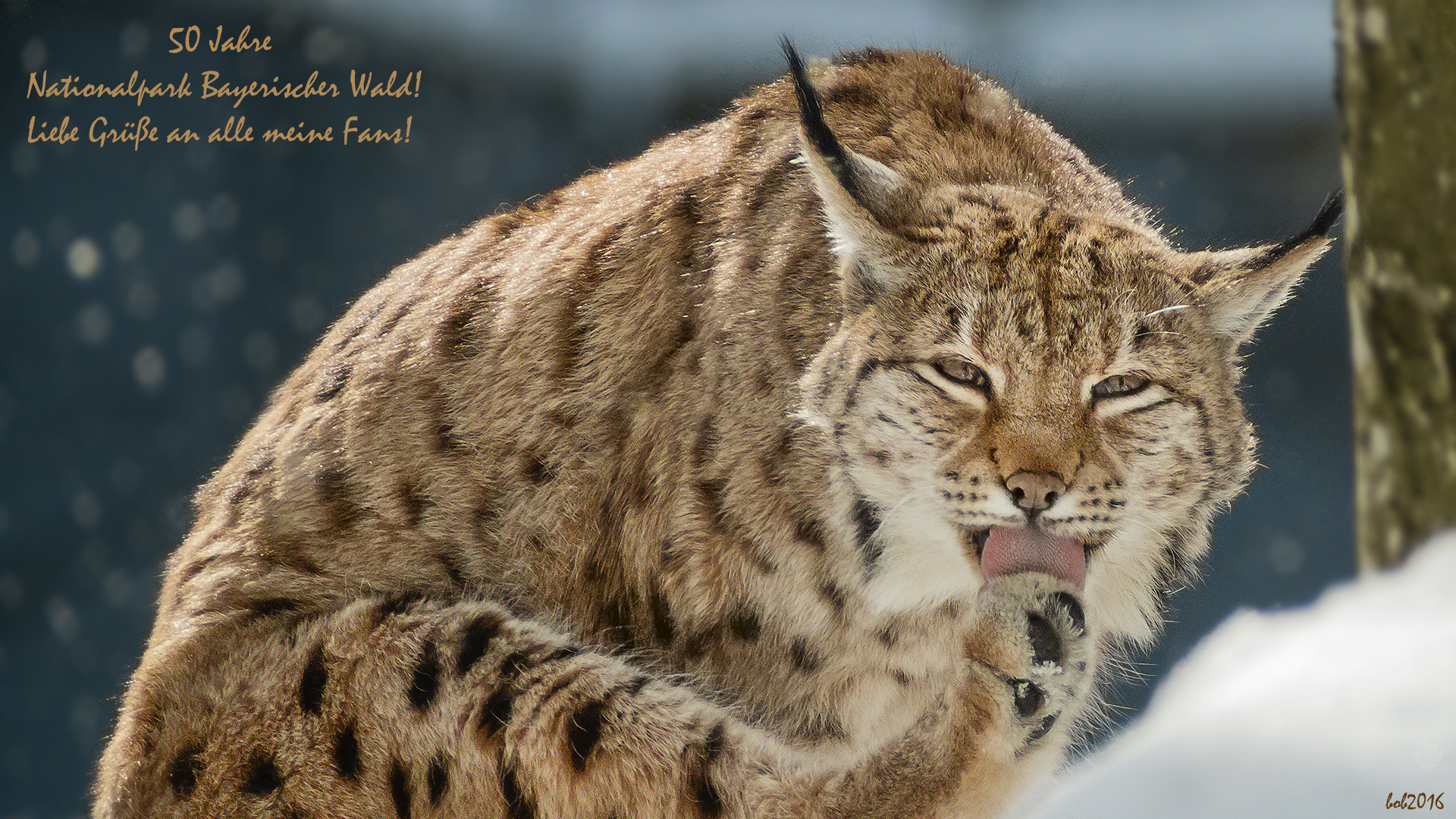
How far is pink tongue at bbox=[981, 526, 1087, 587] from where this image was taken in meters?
2.37

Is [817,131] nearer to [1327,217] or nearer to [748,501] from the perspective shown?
[748,501]

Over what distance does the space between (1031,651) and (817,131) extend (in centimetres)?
126

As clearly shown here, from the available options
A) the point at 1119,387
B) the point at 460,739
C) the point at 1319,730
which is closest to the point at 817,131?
the point at 1119,387

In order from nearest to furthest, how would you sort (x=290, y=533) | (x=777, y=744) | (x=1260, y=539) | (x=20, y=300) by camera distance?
(x=777, y=744), (x=290, y=533), (x=1260, y=539), (x=20, y=300)

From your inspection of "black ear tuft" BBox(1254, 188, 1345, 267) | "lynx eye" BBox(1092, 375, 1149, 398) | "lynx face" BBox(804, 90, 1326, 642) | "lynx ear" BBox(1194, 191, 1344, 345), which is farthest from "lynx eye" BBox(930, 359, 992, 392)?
"black ear tuft" BBox(1254, 188, 1345, 267)

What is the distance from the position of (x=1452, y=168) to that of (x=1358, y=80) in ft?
1.34

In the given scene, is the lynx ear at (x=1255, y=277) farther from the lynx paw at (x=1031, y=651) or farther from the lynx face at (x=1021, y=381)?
the lynx paw at (x=1031, y=651)

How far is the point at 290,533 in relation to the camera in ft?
9.73

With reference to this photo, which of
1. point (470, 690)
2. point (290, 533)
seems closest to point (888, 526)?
point (470, 690)

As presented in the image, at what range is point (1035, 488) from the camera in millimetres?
2264

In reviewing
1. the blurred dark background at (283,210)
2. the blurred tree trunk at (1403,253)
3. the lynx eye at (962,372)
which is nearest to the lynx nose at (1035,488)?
the lynx eye at (962,372)

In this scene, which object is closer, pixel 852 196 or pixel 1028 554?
pixel 1028 554

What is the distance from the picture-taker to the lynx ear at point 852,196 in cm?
246

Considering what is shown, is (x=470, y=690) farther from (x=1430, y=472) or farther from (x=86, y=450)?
(x=86, y=450)
